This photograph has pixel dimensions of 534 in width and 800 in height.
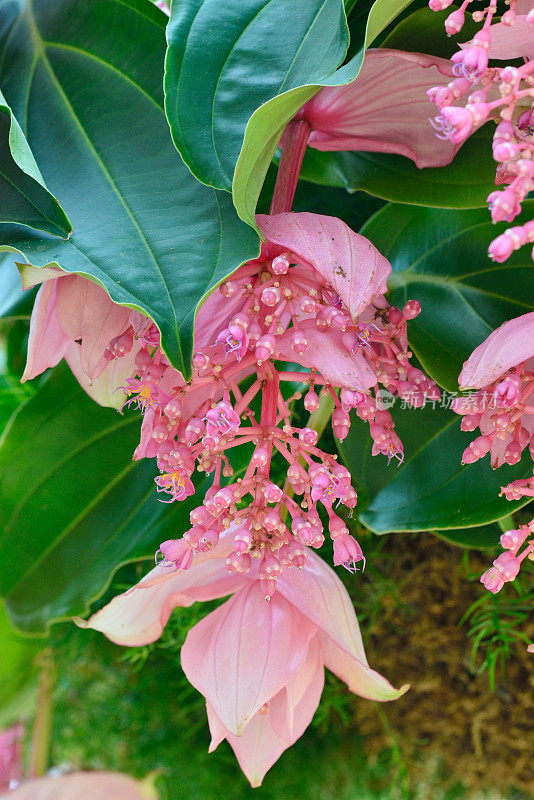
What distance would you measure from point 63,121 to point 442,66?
155 mm

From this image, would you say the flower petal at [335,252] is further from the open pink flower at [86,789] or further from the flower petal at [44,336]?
the open pink flower at [86,789]

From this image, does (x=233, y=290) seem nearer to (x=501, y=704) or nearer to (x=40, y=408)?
(x=40, y=408)

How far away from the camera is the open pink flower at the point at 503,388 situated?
0.25 meters

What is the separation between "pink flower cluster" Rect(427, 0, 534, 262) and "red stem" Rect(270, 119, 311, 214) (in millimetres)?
83

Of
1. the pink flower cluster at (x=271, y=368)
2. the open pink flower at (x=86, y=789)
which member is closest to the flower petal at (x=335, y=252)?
the pink flower cluster at (x=271, y=368)

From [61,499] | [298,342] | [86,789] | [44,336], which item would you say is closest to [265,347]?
[298,342]

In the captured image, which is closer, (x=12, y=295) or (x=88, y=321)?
(x=88, y=321)

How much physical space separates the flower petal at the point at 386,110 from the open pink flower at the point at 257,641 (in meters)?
0.18

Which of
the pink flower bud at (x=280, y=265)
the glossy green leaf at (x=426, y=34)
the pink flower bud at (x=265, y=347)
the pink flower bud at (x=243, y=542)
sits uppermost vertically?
the glossy green leaf at (x=426, y=34)

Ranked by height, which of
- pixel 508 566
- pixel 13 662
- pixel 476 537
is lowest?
pixel 13 662

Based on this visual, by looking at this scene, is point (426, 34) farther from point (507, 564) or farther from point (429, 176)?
point (507, 564)

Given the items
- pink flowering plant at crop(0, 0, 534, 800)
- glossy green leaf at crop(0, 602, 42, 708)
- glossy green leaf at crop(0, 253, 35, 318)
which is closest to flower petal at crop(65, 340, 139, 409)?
pink flowering plant at crop(0, 0, 534, 800)

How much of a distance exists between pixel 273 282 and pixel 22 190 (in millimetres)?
93

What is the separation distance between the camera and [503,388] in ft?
0.82
